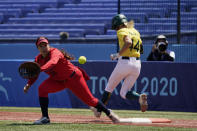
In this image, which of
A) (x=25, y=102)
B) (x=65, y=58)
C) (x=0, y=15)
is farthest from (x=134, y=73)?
(x=0, y=15)

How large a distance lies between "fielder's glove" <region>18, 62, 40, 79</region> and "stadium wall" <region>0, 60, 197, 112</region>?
5968 millimetres

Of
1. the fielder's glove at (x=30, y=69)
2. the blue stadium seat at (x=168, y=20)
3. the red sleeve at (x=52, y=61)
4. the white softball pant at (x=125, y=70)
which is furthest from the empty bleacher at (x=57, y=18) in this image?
the fielder's glove at (x=30, y=69)

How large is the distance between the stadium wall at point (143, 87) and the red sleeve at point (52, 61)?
5.72 meters

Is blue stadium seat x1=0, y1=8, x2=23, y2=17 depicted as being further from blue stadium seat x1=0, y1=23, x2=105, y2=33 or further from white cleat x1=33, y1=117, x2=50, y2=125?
→ white cleat x1=33, y1=117, x2=50, y2=125

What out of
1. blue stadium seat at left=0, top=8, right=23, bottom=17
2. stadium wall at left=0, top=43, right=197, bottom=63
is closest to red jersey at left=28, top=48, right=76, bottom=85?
stadium wall at left=0, top=43, right=197, bottom=63

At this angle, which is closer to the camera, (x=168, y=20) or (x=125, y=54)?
(x=125, y=54)

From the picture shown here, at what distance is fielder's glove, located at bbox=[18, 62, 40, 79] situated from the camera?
8.41m

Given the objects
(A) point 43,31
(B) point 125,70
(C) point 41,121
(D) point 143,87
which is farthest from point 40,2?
(C) point 41,121

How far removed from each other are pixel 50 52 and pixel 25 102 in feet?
20.1

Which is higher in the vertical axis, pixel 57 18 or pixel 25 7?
pixel 25 7

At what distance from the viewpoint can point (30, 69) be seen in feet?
28.0

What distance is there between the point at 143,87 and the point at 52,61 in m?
6.09

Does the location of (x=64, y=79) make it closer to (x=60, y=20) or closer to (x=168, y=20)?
(x=168, y=20)

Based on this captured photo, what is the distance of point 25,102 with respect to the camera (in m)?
14.7
